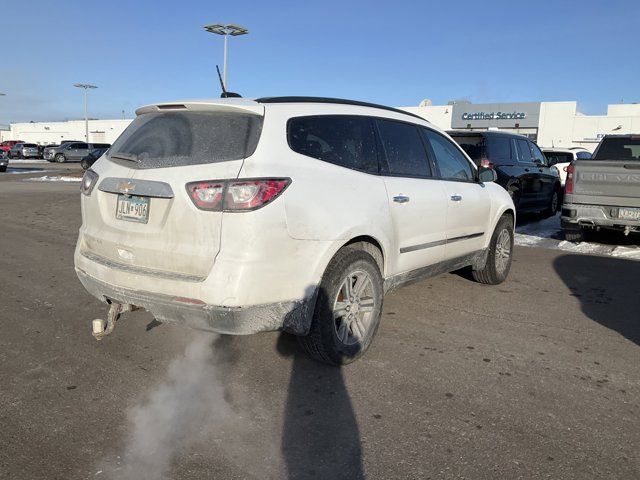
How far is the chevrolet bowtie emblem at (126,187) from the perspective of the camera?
3.31m

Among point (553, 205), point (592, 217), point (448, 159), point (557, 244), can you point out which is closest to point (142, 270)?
point (448, 159)

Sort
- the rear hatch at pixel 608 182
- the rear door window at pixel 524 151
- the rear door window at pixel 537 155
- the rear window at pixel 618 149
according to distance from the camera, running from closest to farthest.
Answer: the rear hatch at pixel 608 182 < the rear window at pixel 618 149 < the rear door window at pixel 524 151 < the rear door window at pixel 537 155

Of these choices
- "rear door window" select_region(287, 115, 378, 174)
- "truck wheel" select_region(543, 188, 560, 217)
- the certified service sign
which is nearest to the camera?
"rear door window" select_region(287, 115, 378, 174)

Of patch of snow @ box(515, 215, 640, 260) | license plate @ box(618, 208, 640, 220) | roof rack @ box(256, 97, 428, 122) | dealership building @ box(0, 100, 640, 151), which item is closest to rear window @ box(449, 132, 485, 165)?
patch of snow @ box(515, 215, 640, 260)

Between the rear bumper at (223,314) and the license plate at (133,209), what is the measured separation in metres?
0.44

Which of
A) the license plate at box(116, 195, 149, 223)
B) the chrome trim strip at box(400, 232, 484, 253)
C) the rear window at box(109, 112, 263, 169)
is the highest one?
the rear window at box(109, 112, 263, 169)

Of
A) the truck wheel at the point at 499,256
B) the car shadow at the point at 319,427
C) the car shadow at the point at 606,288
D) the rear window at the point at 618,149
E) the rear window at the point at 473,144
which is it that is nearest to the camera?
the car shadow at the point at 319,427

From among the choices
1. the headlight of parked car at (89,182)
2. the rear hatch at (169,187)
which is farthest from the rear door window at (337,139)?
the headlight of parked car at (89,182)

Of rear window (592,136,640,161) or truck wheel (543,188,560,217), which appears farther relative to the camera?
truck wheel (543,188,560,217)

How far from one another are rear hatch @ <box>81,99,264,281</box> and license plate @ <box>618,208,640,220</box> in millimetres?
6680

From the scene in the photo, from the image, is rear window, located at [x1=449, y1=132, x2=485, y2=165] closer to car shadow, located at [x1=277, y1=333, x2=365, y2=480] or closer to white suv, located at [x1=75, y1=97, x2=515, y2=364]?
white suv, located at [x1=75, y1=97, x2=515, y2=364]

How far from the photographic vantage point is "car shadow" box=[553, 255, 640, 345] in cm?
486

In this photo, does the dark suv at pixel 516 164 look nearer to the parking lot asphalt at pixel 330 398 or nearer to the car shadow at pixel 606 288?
the car shadow at pixel 606 288

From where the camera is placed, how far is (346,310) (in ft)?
12.1
